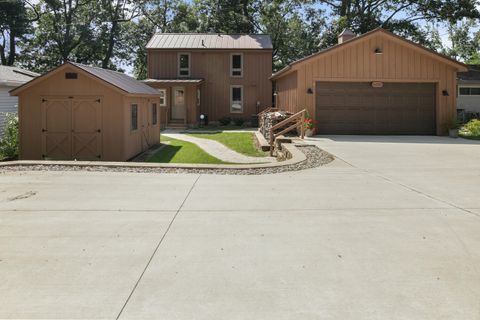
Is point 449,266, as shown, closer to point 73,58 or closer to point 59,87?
point 59,87

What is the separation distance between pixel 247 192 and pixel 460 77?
1169 inches

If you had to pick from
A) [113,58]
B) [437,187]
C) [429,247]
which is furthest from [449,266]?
[113,58]

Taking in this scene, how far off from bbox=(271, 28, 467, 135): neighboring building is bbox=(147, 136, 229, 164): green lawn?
16.1 ft

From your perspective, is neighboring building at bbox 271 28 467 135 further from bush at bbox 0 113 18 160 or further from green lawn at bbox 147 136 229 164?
bush at bbox 0 113 18 160

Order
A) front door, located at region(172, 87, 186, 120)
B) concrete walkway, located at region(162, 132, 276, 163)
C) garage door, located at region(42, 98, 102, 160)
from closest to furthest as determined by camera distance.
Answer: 1. concrete walkway, located at region(162, 132, 276, 163)
2. garage door, located at region(42, 98, 102, 160)
3. front door, located at region(172, 87, 186, 120)

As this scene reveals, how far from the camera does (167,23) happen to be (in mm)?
44094

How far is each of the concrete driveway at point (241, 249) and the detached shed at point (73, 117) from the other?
6.15 m

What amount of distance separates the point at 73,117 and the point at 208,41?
18.1m

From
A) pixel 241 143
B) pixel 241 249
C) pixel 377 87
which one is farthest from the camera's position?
pixel 377 87

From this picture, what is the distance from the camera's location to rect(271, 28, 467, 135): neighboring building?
1927 centimetres

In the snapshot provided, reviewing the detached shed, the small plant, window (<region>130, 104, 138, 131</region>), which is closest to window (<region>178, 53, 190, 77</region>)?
the small plant

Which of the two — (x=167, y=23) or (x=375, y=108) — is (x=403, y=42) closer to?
(x=375, y=108)

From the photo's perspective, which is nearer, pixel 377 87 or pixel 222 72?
pixel 377 87

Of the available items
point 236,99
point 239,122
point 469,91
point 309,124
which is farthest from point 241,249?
point 469,91
